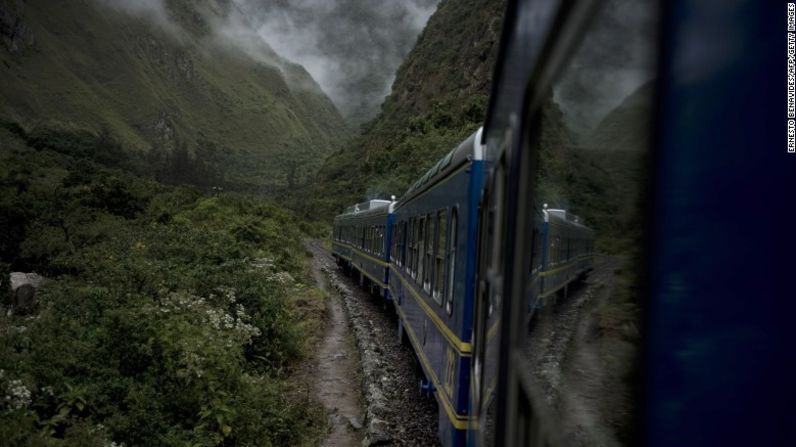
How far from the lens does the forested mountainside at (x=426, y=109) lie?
48.3 meters

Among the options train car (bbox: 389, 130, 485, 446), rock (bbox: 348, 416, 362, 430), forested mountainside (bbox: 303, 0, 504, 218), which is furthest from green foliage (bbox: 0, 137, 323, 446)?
forested mountainside (bbox: 303, 0, 504, 218)

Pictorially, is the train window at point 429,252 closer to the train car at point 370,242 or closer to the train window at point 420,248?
the train window at point 420,248

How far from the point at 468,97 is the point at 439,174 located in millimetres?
47340

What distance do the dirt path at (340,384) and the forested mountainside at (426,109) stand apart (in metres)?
28.0

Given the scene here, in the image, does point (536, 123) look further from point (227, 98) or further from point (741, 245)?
point (227, 98)

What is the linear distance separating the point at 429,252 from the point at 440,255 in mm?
835

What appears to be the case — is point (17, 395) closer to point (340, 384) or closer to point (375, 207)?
point (340, 384)

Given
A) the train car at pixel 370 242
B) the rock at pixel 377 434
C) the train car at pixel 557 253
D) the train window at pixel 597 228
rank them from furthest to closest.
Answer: the train car at pixel 370 242 → the rock at pixel 377 434 → the train car at pixel 557 253 → the train window at pixel 597 228

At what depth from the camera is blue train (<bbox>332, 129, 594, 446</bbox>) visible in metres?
1.67

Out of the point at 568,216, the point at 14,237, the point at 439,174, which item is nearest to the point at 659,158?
the point at 568,216

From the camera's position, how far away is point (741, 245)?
2.35 ft

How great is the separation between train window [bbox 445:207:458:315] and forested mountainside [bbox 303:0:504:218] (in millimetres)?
33080

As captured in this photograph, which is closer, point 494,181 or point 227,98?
point 494,181

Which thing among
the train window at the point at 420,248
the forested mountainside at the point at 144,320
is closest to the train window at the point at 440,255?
the train window at the point at 420,248
